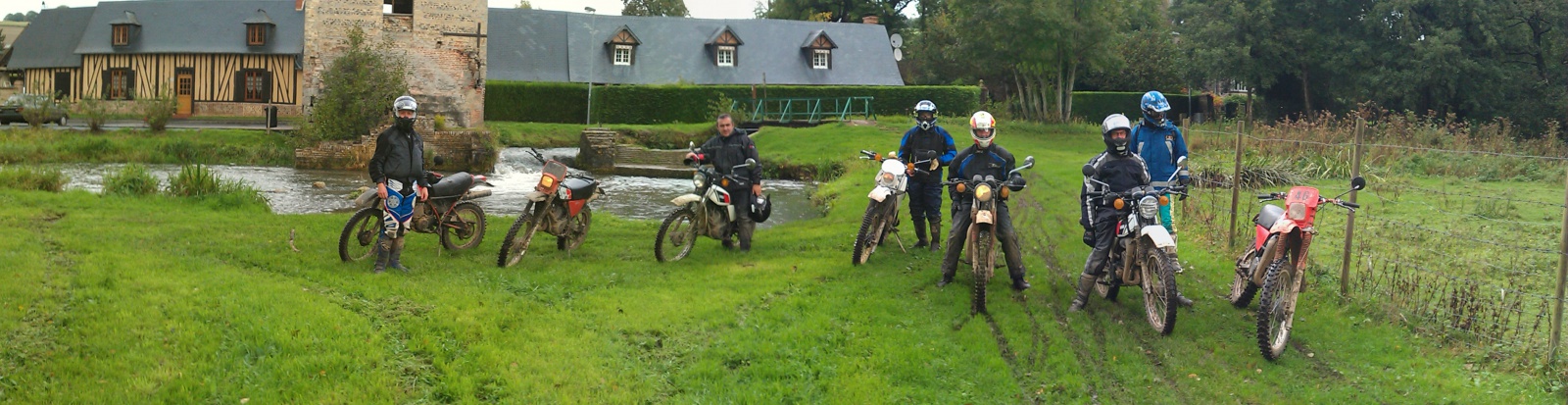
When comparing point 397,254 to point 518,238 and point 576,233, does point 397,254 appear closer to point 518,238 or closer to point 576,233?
point 518,238

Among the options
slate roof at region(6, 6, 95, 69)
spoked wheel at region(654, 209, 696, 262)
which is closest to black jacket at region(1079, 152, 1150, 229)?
spoked wheel at region(654, 209, 696, 262)

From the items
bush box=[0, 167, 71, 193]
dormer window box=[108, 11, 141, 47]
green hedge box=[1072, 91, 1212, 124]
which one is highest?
dormer window box=[108, 11, 141, 47]

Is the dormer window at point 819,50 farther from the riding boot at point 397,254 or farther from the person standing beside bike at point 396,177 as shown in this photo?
the riding boot at point 397,254

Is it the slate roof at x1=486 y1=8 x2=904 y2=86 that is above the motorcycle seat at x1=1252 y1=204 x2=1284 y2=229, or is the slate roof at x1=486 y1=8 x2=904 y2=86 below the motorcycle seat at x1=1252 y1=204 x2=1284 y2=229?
above

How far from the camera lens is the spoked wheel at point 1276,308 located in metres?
8.30

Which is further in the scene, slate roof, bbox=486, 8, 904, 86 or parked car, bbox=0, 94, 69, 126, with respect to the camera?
slate roof, bbox=486, 8, 904, 86

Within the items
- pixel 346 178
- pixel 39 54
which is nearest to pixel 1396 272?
pixel 346 178

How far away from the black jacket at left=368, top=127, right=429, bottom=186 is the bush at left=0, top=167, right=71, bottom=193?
866 cm

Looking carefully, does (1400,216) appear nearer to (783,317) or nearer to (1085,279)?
(1085,279)

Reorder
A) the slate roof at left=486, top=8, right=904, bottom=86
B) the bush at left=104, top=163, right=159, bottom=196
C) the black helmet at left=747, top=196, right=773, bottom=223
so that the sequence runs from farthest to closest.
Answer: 1. the slate roof at left=486, top=8, right=904, bottom=86
2. the bush at left=104, top=163, right=159, bottom=196
3. the black helmet at left=747, top=196, right=773, bottom=223

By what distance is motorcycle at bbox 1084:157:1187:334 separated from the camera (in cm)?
875

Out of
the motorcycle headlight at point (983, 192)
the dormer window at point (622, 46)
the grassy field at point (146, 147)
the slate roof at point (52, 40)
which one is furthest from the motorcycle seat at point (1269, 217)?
the slate roof at point (52, 40)

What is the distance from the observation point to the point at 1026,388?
7.71m

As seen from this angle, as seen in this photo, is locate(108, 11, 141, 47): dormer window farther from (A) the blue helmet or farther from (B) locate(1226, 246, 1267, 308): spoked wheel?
(B) locate(1226, 246, 1267, 308): spoked wheel
